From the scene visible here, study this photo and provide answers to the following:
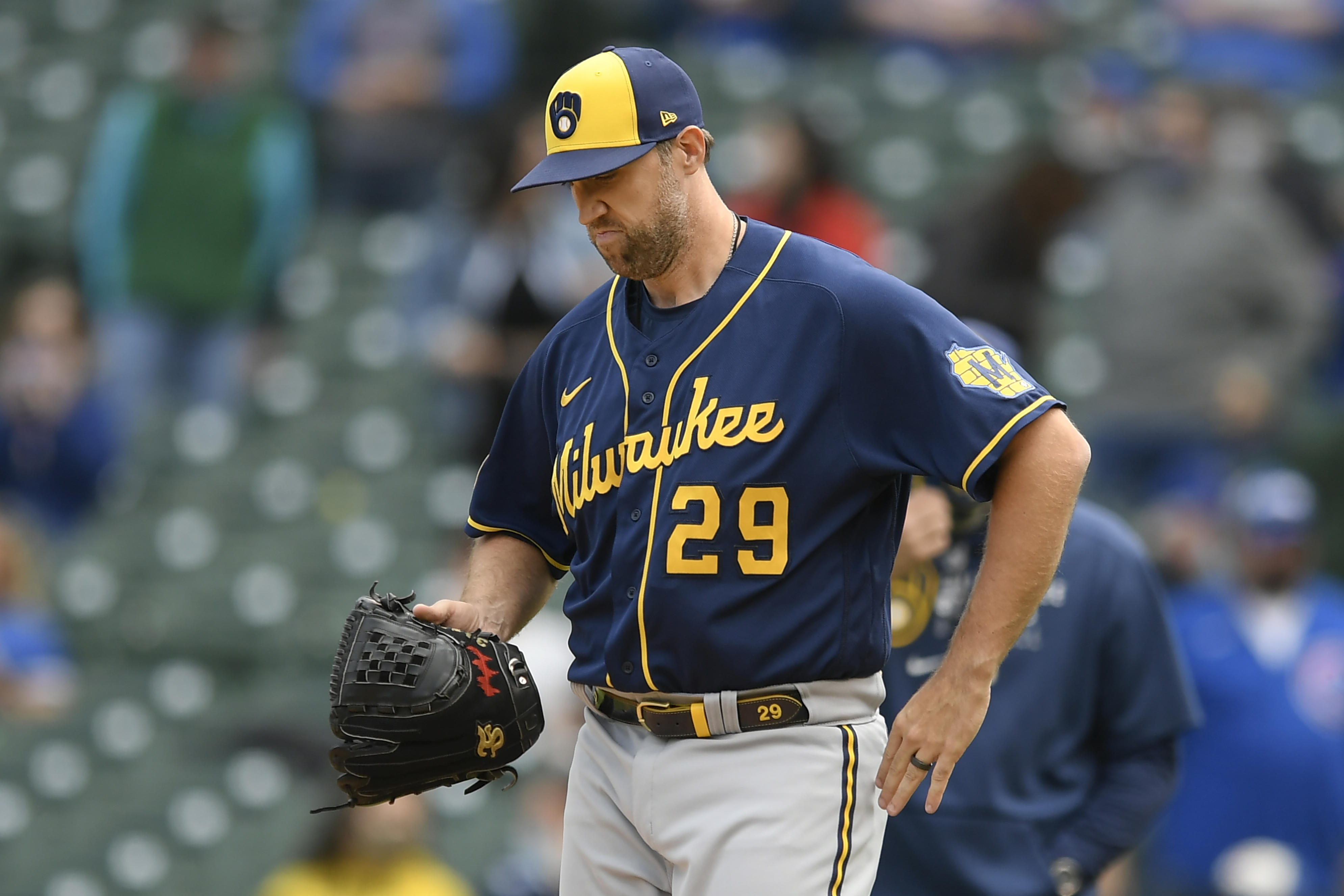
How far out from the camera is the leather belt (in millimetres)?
2713

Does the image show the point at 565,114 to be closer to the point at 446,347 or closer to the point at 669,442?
the point at 669,442

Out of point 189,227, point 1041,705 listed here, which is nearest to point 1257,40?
point 189,227

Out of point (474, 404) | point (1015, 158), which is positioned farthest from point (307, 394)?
point (1015, 158)

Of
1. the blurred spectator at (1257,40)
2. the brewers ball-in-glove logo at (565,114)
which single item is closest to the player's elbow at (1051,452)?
the brewers ball-in-glove logo at (565,114)

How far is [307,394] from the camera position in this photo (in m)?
8.92

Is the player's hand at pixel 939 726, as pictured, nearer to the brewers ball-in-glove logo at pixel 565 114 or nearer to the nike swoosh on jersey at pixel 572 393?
the nike swoosh on jersey at pixel 572 393

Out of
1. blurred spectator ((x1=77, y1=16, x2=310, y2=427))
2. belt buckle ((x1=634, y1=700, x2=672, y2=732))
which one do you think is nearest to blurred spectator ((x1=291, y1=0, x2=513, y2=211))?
blurred spectator ((x1=77, y1=16, x2=310, y2=427))

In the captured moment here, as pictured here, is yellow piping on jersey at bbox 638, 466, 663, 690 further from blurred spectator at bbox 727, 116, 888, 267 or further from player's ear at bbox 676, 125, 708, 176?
blurred spectator at bbox 727, 116, 888, 267

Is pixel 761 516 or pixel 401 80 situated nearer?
pixel 761 516

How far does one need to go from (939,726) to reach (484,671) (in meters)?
0.72

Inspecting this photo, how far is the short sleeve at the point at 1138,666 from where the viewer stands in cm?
378

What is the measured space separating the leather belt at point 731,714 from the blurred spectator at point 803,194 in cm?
477

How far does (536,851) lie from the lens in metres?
6.21

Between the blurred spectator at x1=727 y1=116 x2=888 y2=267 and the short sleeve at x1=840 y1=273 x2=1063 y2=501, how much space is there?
4.66 metres
